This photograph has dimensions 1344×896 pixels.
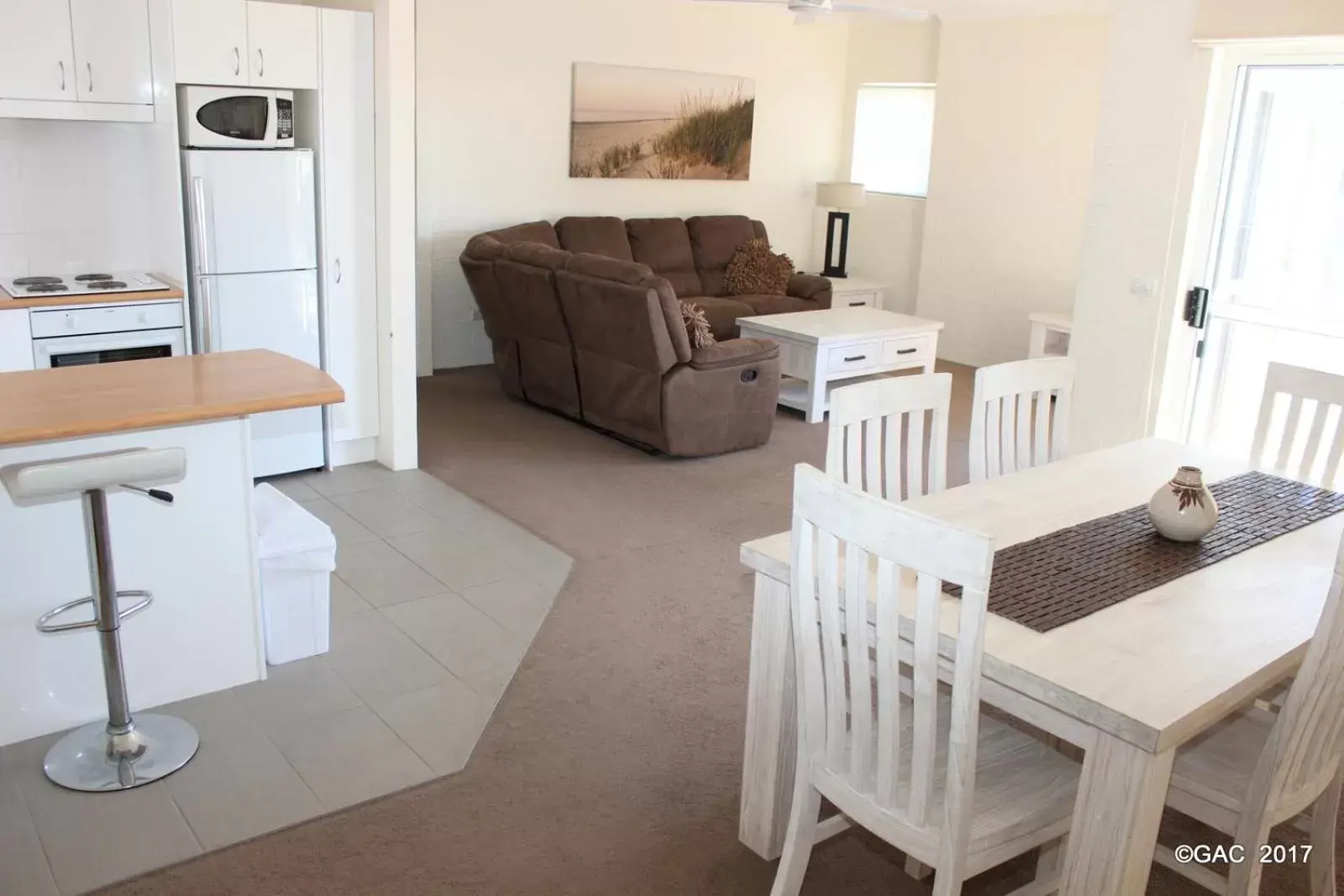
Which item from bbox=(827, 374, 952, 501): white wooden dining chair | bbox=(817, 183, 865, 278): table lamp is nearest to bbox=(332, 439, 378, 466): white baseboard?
bbox=(827, 374, 952, 501): white wooden dining chair

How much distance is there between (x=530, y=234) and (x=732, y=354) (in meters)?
2.03

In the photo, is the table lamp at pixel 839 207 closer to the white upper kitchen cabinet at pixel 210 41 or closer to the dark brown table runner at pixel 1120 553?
the white upper kitchen cabinet at pixel 210 41

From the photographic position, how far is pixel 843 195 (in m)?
8.41

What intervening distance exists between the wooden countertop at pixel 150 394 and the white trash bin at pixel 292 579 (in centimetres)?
50

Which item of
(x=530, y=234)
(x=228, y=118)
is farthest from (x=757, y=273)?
(x=228, y=118)

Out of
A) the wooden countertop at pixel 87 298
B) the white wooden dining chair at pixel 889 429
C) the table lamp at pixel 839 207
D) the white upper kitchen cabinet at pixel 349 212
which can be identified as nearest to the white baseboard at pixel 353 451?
the white upper kitchen cabinet at pixel 349 212

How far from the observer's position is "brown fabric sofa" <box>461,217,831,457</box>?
532 cm

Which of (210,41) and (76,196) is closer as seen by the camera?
(210,41)

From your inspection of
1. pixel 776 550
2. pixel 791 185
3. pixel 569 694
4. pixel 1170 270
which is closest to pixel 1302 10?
pixel 1170 270

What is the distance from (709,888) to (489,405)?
4.39 metres

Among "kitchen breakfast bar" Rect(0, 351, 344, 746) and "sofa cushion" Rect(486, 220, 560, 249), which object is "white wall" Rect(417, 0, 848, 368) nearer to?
"sofa cushion" Rect(486, 220, 560, 249)

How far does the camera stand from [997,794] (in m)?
2.12

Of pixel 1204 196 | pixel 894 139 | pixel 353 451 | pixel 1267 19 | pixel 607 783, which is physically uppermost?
pixel 1267 19

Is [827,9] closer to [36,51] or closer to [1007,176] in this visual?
[1007,176]
